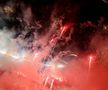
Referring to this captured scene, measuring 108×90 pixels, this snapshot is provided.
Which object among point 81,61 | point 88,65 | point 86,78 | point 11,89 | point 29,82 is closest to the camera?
point 11,89

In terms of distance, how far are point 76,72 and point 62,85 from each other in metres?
0.87

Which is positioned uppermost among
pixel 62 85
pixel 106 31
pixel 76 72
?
pixel 106 31

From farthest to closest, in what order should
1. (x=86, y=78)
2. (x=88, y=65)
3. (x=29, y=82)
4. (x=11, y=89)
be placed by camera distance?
(x=88, y=65), (x=86, y=78), (x=29, y=82), (x=11, y=89)

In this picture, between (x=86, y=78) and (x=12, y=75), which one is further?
(x=86, y=78)

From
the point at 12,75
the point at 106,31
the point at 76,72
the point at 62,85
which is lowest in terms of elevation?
the point at 62,85

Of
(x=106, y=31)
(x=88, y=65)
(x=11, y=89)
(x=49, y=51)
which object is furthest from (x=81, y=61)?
(x=11, y=89)

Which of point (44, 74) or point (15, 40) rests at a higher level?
point (15, 40)

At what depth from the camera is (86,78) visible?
963cm

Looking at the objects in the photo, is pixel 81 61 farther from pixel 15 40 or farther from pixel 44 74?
pixel 15 40

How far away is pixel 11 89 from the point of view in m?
7.98

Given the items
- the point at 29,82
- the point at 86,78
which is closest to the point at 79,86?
the point at 86,78

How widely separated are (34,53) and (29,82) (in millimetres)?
2718

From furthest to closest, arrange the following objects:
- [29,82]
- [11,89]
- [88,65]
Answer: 1. [88,65]
2. [29,82]
3. [11,89]

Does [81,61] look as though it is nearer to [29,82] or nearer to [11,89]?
[29,82]
